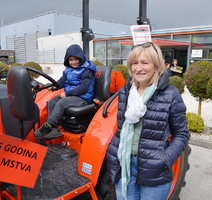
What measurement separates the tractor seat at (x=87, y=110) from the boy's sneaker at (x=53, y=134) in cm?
13

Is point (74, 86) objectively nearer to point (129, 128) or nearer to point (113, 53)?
point (129, 128)

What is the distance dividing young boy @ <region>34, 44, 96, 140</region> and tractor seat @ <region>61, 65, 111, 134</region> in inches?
4.0

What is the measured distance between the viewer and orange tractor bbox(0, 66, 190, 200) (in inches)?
54.2

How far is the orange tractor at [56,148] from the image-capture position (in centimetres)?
138

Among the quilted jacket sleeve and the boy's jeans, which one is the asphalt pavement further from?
the quilted jacket sleeve

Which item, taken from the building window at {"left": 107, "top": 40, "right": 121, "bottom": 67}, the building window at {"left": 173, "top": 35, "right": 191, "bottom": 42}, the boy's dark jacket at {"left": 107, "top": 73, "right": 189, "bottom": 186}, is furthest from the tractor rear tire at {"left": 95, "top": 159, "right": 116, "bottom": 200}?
the building window at {"left": 107, "top": 40, "right": 121, "bottom": 67}

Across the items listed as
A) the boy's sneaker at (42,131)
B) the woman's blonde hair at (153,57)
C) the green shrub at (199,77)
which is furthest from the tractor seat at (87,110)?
the green shrub at (199,77)

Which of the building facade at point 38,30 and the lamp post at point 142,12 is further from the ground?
the building facade at point 38,30

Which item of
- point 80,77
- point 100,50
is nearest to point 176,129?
point 80,77

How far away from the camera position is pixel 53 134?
2.60m

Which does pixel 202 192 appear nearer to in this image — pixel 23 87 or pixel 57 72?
pixel 23 87

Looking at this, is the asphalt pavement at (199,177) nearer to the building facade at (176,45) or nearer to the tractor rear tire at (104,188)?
the tractor rear tire at (104,188)

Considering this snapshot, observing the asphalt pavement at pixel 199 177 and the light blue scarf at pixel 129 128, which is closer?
the light blue scarf at pixel 129 128

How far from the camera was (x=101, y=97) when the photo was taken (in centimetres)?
293
